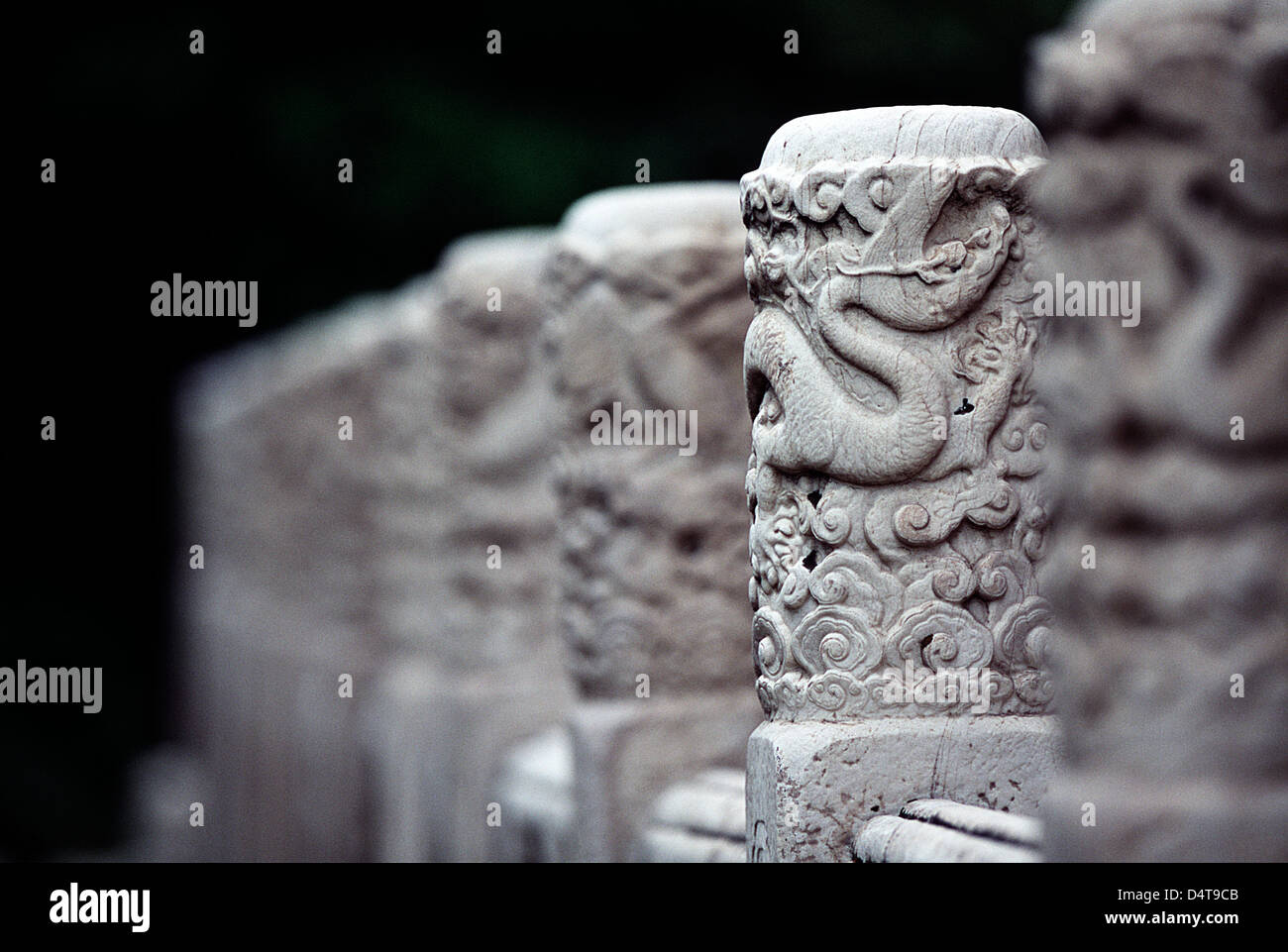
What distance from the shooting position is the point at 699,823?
6.90 m

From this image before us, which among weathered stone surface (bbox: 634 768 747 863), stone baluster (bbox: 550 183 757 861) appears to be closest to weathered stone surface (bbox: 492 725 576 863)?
stone baluster (bbox: 550 183 757 861)

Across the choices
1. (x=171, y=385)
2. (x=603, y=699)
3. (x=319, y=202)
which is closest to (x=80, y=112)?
(x=319, y=202)

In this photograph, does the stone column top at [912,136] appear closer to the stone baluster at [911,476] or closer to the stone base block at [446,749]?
the stone baluster at [911,476]

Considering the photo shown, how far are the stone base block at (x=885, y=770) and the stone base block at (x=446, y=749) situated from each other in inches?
130

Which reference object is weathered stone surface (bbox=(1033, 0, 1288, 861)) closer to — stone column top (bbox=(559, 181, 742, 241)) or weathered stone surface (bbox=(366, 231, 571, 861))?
stone column top (bbox=(559, 181, 742, 241))

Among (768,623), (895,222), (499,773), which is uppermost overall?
(895,222)

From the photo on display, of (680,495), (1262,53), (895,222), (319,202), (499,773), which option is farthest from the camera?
(319,202)

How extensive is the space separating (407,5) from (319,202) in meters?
2.48

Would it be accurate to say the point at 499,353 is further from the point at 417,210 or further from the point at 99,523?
the point at 99,523

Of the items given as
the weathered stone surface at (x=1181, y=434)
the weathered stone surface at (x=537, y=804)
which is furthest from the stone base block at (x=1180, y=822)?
the weathered stone surface at (x=537, y=804)

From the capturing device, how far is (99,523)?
28000 mm

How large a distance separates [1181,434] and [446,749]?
644 centimetres

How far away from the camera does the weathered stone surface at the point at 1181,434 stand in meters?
3.97

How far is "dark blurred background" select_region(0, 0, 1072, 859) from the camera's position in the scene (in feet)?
52.5
